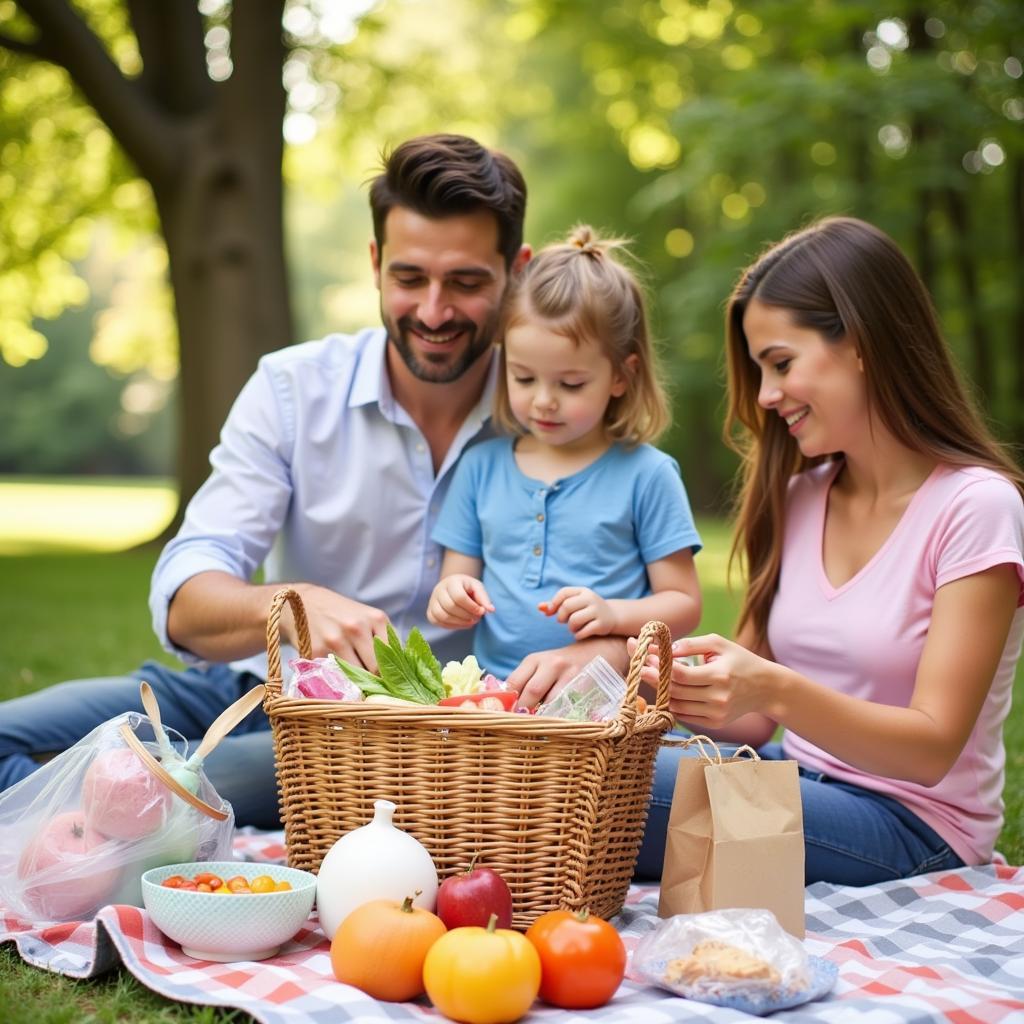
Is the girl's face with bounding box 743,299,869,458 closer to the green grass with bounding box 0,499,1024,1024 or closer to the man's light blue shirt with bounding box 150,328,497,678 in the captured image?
the green grass with bounding box 0,499,1024,1024

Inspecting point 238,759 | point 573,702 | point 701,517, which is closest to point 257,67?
point 238,759

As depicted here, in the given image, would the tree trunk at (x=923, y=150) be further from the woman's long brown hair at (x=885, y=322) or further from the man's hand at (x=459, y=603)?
the man's hand at (x=459, y=603)

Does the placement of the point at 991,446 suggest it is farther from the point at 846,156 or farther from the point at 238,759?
the point at 846,156

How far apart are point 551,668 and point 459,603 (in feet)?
0.99

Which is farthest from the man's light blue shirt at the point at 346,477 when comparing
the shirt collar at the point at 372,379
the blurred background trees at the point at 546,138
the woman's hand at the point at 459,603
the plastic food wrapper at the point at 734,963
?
the plastic food wrapper at the point at 734,963

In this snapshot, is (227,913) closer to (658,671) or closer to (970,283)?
(658,671)

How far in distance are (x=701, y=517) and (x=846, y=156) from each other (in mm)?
7100

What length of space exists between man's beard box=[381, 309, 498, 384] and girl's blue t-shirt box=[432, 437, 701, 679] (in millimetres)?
396

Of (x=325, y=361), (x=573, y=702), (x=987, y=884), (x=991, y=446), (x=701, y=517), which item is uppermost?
(x=325, y=361)

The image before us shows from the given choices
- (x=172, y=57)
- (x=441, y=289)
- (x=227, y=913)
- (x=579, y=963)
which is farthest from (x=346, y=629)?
(x=172, y=57)

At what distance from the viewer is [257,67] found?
11.3 m

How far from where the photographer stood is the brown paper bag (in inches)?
101

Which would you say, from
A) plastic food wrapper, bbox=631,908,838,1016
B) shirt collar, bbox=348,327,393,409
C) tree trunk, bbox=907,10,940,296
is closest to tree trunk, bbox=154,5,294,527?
tree trunk, bbox=907,10,940,296

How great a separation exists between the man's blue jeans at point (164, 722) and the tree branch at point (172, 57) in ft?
29.9
